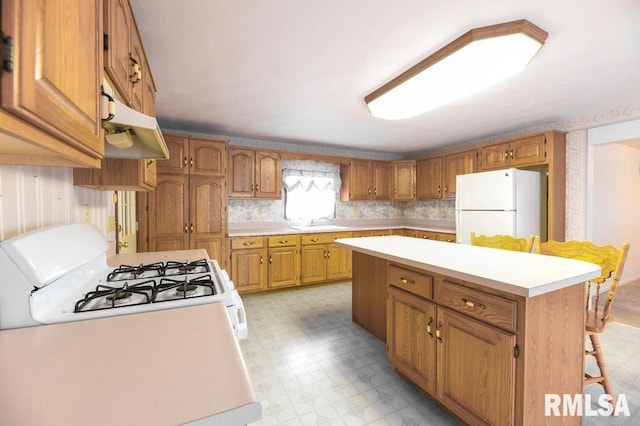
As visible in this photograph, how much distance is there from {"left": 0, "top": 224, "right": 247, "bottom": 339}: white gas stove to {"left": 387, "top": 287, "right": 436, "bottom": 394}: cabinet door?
3.48 feet

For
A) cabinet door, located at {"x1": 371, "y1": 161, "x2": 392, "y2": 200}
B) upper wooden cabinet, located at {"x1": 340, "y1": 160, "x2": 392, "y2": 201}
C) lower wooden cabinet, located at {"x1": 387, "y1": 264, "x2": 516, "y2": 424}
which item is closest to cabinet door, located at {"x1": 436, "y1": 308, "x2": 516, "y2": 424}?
lower wooden cabinet, located at {"x1": 387, "y1": 264, "x2": 516, "y2": 424}

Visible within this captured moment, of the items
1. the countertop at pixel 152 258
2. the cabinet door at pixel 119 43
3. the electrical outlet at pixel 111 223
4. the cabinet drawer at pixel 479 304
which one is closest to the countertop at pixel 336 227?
the electrical outlet at pixel 111 223

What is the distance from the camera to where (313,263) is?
4090mm

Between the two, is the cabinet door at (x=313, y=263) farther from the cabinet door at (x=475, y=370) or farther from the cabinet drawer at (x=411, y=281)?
the cabinet door at (x=475, y=370)

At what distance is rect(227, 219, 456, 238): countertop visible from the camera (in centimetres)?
402

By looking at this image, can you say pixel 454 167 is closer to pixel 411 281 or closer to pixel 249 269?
pixel 411 281

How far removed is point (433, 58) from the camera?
1.82m

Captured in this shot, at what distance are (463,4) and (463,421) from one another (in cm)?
213

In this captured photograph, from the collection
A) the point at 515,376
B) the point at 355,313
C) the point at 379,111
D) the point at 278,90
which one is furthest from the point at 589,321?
the point at 278,90

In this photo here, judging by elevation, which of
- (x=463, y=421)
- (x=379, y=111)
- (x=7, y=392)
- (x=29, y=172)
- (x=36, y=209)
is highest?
(x=379, y=111)

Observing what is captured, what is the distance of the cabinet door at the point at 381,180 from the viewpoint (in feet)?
16.1

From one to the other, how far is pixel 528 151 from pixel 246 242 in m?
3.74

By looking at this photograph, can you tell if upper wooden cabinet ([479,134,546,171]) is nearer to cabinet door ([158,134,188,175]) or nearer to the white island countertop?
the white island countertop

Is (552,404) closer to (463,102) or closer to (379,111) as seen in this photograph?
(379,111)
